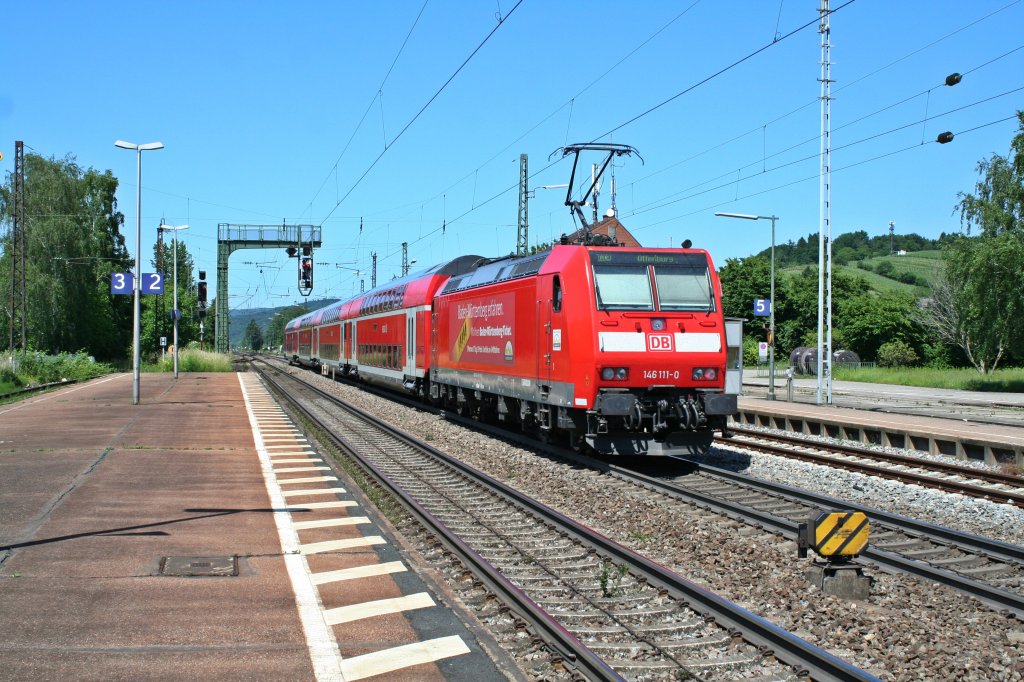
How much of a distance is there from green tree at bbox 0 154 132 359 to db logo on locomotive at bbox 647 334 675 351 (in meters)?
44.3

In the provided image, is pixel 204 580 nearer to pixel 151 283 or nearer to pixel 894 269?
pixel 151 283

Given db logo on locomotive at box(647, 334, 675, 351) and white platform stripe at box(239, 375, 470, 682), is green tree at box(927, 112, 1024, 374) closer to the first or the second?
db logo on locomotive at box(647, 334, 675, 351)

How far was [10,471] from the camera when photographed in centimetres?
1270

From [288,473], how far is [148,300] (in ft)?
219

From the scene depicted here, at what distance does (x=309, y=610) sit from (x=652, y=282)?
8.59 metres

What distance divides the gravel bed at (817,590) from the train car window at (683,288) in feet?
9.23

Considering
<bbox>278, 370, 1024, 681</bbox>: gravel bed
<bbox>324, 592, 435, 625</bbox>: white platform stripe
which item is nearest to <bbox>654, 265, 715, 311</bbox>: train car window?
<bbox>278, 370, 1024, 681</bbox>: gravel bed

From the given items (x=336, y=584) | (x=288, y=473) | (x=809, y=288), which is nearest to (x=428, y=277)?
(x=288, y=473)

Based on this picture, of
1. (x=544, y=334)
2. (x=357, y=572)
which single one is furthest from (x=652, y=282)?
(x=357, y=572)

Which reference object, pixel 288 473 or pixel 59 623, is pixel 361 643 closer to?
pixel 59 623

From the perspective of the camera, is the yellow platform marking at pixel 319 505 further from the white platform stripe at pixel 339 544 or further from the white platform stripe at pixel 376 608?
the white platform stripe at pixel 376 608

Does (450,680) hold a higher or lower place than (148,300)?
lower

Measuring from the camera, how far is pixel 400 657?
5621 millimetres

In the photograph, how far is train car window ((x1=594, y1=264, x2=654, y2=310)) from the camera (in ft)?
44.3
